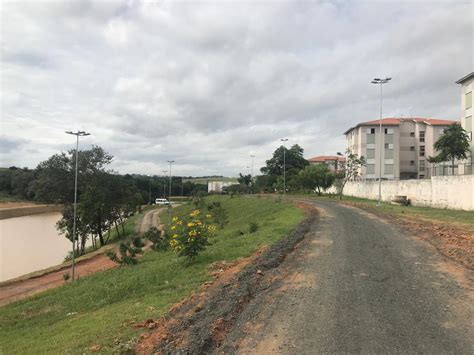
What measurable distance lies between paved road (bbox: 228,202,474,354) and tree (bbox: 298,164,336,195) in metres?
49.7

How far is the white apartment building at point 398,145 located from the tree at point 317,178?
10.5 metres

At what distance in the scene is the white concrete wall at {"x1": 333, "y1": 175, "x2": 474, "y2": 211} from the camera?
26.8 meters

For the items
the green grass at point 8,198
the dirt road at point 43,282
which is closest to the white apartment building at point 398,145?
the dirt road at point 43,282

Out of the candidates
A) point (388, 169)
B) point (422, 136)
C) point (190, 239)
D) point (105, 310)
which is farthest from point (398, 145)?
point (105, 310)

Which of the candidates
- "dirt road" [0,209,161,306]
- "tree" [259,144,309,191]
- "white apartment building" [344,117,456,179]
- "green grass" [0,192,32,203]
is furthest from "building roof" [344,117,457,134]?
"green grass" [0,192,32,203]

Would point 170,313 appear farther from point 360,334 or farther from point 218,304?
point 360,334

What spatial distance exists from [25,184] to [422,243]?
4550 inches

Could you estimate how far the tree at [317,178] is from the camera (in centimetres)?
6094

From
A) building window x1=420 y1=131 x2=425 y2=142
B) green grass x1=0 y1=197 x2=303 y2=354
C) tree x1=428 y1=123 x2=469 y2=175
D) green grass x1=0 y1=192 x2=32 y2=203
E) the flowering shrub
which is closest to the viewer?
green grass x1=0 y1=197 x2=303 y2=354

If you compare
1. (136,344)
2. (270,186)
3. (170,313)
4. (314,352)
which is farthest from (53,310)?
(270,186)

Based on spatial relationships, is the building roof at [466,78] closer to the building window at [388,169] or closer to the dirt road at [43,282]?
the building window at [388,169]

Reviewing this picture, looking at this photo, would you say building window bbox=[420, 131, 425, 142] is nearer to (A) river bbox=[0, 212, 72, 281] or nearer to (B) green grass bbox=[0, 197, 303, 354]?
(A) river bbox=[0, 212, 72, 281]

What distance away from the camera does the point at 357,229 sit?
56.0 ft

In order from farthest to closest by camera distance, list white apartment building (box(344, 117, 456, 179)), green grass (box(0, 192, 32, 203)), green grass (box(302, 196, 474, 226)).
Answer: green grass (box(0, 192, 32, 203)), white apartment building (box(344, 117, 456, 179)), green grass (box(302, 196, 474, 226))
